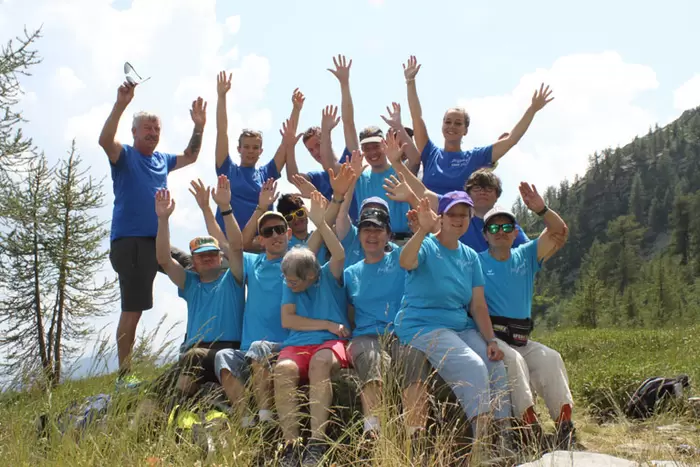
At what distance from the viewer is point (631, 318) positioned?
178 feet

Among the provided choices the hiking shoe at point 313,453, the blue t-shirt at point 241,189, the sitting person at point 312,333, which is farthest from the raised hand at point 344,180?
the hiking shoe at point 313,453

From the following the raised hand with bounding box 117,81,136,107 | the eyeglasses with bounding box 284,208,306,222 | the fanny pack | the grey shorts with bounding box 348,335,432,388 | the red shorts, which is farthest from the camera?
the raised hand with bounding box 117,81,136,107

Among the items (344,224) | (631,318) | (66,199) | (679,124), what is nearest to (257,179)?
(344,224)

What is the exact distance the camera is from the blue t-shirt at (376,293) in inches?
214

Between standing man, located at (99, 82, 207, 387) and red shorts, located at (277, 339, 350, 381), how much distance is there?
6.72 feet

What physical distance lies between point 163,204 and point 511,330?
3346 millimetres

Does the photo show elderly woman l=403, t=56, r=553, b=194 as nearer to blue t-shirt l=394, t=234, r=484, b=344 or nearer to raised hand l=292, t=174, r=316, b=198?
raised hand l=292, t=174, r=316, b=198

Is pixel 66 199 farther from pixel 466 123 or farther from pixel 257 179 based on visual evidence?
pixel 466 123

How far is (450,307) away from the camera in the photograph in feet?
17.4

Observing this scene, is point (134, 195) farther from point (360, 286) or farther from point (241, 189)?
point (360, 286)

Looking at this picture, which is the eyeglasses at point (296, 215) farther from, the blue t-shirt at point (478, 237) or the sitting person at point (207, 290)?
the blue t-shirt at point (478, 237)

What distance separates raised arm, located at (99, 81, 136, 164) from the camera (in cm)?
666

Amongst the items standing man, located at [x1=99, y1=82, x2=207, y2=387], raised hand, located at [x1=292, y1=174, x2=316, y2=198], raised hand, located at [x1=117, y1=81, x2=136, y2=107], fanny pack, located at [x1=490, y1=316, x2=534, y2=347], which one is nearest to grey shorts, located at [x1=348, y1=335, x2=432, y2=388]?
fanny pack, located at [x1=490, y1=316, x2=534, y2=347]

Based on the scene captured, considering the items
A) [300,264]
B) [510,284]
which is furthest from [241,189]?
[510,284]
